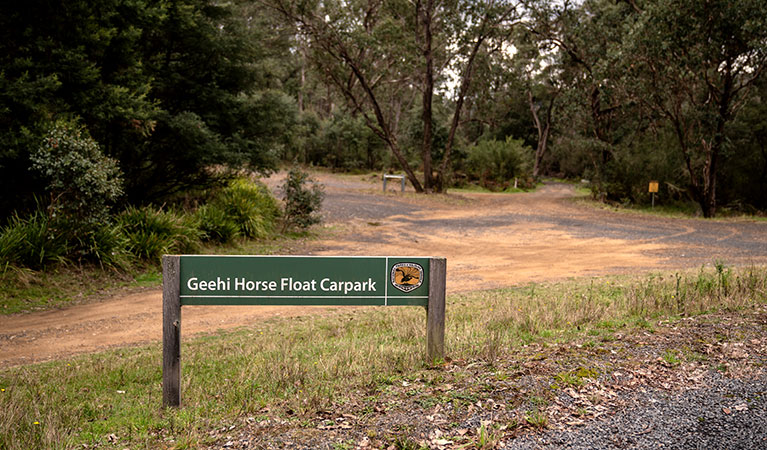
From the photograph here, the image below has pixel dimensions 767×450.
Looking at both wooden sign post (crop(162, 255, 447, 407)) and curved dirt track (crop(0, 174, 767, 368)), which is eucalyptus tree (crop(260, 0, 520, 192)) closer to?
curved dirt track (crop(0, 174, 767, 368))

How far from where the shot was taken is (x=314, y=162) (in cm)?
4791

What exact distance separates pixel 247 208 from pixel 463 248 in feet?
18.7

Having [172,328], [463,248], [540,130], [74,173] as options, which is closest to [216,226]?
[74,173]

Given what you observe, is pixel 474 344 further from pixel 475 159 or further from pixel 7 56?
pixel 475 159

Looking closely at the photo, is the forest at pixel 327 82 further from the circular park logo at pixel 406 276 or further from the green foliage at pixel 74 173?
the circular park logo at pixel 406 276

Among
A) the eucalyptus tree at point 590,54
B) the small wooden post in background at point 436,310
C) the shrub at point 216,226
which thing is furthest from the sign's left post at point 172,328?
the eucalyptus tree at point 590,54

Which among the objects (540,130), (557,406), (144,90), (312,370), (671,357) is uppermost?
(540,130)

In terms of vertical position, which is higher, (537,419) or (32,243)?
(32,243)

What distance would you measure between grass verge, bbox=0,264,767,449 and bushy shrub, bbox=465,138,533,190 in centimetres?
2998

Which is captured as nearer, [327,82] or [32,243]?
[32,243]

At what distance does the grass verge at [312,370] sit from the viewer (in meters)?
3.91

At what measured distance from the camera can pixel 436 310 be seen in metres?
4.82

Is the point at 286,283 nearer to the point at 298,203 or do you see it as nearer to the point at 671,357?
the point at 671,357

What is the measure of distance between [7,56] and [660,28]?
20258mm
